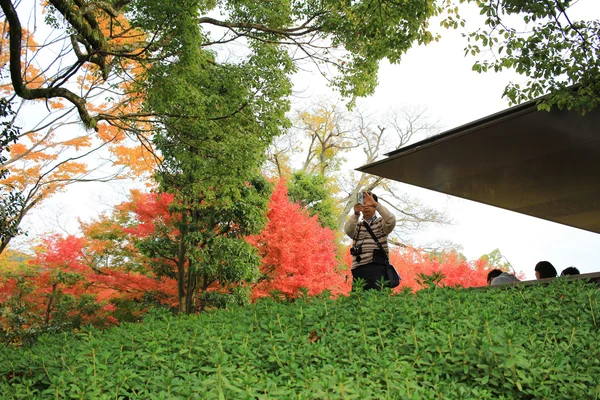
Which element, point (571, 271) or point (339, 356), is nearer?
point (339, 356)

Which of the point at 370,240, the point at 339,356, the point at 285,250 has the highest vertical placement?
the point at 285,250

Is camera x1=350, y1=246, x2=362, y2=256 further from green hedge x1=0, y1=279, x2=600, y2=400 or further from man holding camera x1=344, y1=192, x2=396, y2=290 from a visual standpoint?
green hedge x1=0, y1=279, x2=600, y2=400

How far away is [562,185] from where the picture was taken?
7672 millimetres

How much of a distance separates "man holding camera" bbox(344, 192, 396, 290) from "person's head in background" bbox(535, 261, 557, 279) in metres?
2.46

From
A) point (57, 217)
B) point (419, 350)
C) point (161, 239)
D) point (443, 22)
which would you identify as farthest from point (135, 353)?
point (57, 217)

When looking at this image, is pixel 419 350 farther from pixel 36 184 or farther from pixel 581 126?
pixel 36 184

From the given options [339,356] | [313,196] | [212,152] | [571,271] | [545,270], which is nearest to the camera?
[339,356]

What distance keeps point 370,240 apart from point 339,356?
2.86 meters

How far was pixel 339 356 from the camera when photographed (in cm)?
316

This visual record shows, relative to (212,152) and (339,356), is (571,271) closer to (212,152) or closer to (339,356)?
(212,152)

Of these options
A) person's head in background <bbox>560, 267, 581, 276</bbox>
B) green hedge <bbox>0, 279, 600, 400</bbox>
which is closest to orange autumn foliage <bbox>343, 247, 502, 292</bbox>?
person's head in background <bbox>560, 267, 581, 276</bbox>

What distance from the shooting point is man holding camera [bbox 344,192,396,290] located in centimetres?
590

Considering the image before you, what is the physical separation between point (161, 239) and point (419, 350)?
11.7m

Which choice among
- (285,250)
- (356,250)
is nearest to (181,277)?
(285,250)
